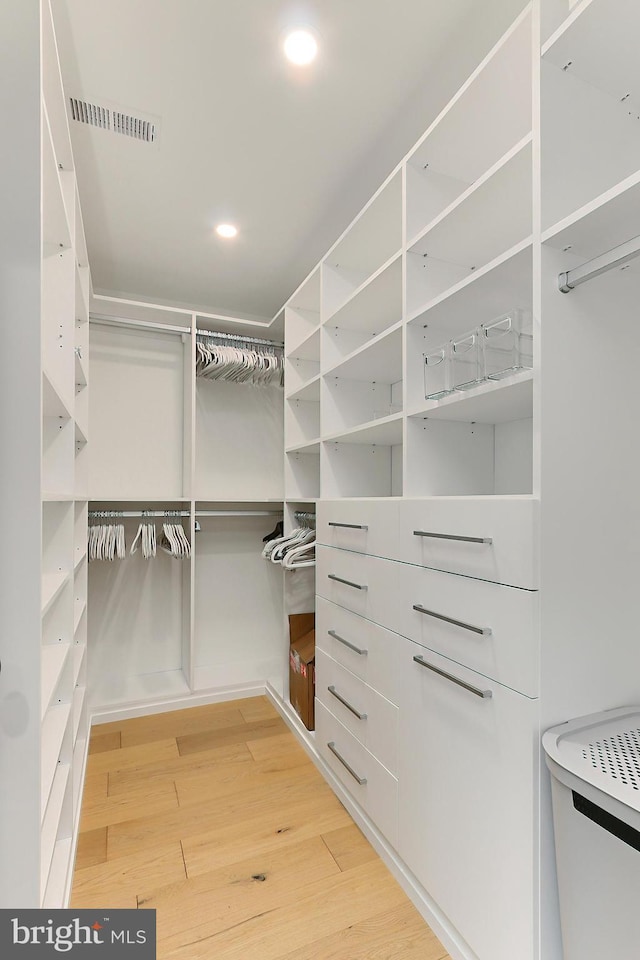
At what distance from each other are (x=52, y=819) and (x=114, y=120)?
2.28 meters

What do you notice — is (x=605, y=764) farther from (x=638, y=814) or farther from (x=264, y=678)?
(x=264, y=678)

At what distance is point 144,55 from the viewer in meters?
1.56

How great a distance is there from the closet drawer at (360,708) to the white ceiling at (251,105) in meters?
2.08

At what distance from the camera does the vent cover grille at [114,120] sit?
5.81ft

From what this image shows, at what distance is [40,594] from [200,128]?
1.77 m

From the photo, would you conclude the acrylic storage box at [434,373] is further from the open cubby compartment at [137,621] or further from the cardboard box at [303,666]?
the open cubby compartment at [137,621]

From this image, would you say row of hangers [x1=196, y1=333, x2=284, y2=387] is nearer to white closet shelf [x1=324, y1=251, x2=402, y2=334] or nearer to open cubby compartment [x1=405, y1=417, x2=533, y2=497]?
white closet shelf [x1=324, y1=251, x2=402, y2=334]

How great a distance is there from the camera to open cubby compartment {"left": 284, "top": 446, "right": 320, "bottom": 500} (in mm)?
2951

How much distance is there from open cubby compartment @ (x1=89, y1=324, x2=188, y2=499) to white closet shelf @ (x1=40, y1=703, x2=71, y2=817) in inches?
66.9

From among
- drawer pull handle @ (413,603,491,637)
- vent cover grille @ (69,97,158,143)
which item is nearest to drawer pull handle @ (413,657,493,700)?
drawer pull handle @ (413,603,491,637)

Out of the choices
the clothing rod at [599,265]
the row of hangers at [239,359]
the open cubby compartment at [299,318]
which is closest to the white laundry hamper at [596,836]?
the clothing rod at [599,265]

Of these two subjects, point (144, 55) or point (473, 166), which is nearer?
point (144, 55)

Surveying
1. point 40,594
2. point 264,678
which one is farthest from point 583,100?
point 264,678

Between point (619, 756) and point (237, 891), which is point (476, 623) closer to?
point (619, 756)
